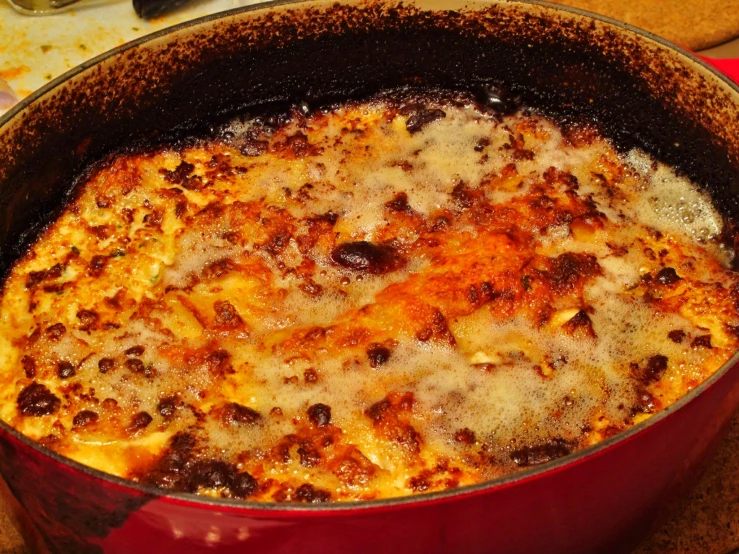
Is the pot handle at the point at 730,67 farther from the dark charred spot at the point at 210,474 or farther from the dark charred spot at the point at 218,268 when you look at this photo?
the dark charred spot at the point at 210,474

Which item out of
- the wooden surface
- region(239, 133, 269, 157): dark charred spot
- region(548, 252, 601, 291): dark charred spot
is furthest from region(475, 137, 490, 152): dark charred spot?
the wooden surface

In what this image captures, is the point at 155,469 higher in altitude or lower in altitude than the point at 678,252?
lower

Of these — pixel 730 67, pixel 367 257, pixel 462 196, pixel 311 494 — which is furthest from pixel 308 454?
pixel 730 67

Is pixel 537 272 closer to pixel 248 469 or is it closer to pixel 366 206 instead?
pixel 366 206

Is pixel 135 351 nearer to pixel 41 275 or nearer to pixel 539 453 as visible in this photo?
pixel 41 275

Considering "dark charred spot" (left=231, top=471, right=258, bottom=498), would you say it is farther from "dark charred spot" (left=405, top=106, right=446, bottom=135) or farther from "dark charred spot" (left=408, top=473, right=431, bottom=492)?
"dark charred spot" (left=405, top=106, right=446, bottom=135)

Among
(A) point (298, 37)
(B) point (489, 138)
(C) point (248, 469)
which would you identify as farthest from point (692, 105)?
(C) point (248, 469)
